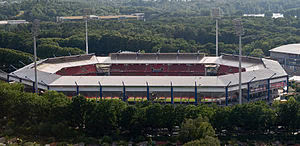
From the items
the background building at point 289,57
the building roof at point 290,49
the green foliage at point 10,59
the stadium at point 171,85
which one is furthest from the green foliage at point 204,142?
the building roof at point 290,49

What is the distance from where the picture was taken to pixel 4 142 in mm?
29172

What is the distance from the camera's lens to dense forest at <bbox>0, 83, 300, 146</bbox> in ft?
97.7

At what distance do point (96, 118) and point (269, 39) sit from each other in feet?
138

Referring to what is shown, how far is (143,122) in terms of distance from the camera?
30062 millimetres

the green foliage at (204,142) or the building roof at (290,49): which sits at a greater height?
the building roof at (290,49)

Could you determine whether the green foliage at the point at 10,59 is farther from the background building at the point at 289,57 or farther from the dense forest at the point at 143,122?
the background building at the point at 289,57

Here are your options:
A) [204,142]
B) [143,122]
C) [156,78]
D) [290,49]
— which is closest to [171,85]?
[156,78]

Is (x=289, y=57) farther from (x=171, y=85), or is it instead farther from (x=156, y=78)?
(x=171, y=85)

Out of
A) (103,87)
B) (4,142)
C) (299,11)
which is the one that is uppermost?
(299,11)

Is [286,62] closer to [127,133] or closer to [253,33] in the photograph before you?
[253,33]

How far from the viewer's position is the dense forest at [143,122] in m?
29.8

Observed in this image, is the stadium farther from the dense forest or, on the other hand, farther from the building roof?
the building roof

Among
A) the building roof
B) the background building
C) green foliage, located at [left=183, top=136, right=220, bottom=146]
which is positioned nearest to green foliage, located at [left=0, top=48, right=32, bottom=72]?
the background building

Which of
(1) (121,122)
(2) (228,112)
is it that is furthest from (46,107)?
(2) (228,112)
